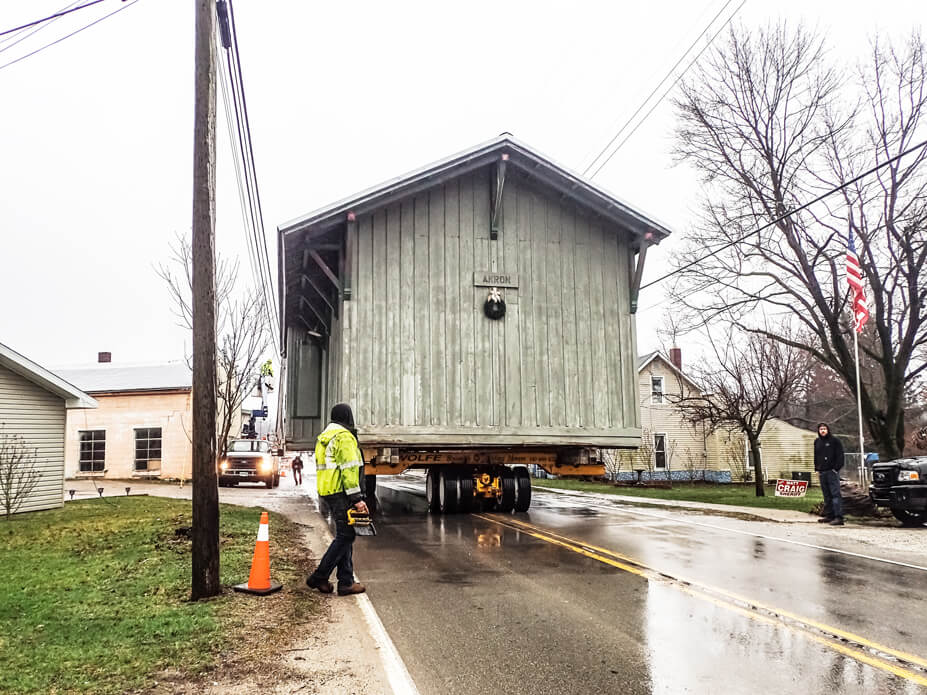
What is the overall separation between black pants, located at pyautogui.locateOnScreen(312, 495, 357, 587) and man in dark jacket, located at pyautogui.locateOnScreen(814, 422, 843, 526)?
9.67 m

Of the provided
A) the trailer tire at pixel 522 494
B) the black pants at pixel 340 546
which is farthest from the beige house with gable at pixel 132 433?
the black pants at pixel 340 546

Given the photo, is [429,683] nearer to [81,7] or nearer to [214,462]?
[214,462]

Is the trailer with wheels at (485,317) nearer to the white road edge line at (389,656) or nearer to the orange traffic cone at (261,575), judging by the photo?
the orange traffic cone at (261,575)

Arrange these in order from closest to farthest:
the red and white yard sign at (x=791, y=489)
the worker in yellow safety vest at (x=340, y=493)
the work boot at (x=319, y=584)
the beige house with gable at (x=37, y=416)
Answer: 1. the worker in yellow safety vest at (x=340, y=493)
2. the work boot at (x=319, y=584)
3. the beige house with gable at (x=37, y=416)
4. the red and white yard sign at (x=791, y=489)

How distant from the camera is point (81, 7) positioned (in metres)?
9.48

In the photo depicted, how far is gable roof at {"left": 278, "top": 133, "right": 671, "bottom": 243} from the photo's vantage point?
537 inches

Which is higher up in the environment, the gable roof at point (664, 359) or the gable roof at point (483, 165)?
the gable roof at point (483, 165)

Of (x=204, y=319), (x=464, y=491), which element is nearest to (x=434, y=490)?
(x=464, y=491)

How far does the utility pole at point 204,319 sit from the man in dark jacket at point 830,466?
35.5ft

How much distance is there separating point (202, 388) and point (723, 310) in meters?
19.6

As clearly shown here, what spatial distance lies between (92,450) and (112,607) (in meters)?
28.9

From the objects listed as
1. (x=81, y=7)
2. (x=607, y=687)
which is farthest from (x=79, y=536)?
(x=607, y=687)

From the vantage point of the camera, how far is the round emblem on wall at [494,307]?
14.1 metres

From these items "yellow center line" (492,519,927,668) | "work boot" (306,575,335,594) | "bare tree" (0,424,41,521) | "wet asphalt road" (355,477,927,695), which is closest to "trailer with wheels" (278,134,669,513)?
"wet asphalt road" (355,477,927,695)
